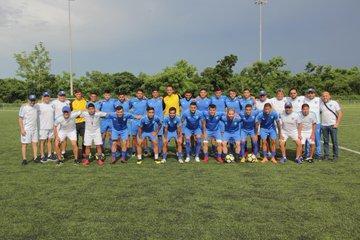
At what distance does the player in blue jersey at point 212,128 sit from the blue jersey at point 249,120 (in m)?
0.58

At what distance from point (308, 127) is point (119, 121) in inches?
194

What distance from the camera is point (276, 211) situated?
5.79m

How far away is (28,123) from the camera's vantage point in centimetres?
990

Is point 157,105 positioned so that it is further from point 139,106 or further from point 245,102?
point 245,102

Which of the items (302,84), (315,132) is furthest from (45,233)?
(302,84)

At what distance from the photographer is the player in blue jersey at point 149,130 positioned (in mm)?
9969

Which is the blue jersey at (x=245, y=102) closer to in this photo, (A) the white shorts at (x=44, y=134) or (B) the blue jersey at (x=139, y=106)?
(B) the blue jersey at (x=139, y=106)

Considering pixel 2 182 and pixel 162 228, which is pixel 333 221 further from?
pixel 2 182

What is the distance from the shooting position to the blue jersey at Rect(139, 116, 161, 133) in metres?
9.96

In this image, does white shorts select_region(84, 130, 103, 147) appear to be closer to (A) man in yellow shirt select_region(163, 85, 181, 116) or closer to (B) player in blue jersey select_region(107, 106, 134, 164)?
(B) player in blue jersey select_region(107, 106, 134, 164)

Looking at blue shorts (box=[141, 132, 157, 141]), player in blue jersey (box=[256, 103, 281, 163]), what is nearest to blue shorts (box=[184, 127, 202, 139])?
blue shorts (box=[141, 132, 157, 141])

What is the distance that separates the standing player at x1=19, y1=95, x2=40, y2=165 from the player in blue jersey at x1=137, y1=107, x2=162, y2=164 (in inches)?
107

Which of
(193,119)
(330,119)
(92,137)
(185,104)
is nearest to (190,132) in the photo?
(193,119)

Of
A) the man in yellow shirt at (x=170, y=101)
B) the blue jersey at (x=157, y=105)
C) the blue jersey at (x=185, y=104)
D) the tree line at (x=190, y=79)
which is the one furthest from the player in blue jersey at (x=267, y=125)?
the tree line at (x=190, y=79)
